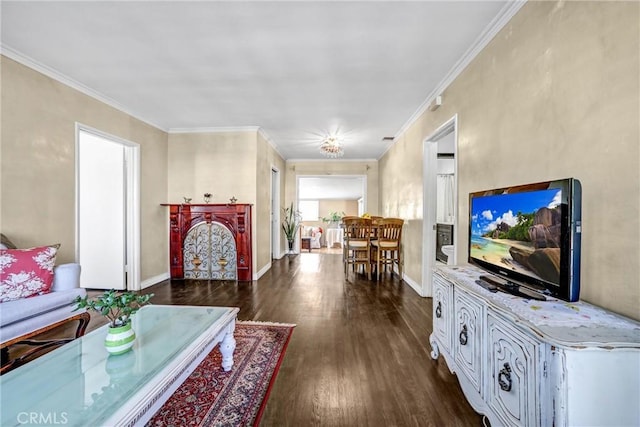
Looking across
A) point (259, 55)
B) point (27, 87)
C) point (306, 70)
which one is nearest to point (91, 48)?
point (27, 87)

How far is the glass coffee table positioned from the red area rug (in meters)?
0.31

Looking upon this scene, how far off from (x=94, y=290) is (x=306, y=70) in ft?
14.0

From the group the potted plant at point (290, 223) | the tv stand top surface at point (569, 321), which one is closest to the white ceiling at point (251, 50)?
the tv stand top surface at point (569, 321)

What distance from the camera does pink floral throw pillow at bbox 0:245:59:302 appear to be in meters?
1.94

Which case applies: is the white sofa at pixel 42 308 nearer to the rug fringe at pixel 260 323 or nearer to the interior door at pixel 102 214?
the rug fringe at pixel 260 323

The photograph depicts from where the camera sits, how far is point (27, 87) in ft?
7.91

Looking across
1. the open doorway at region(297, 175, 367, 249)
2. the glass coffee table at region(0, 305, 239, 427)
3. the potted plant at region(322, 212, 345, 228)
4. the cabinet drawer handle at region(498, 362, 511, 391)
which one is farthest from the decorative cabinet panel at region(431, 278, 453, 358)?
the potted plant at region(322, 212, 345, 228)

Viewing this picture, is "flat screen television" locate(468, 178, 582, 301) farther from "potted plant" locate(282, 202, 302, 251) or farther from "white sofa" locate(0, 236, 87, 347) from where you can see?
"potted plant" locate(282, 202, 302, 251)

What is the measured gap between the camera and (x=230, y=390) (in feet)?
5.43

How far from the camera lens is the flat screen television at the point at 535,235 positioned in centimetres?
103

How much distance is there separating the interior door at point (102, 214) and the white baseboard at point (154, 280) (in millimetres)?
243

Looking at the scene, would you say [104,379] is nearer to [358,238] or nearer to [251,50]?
[251,50]

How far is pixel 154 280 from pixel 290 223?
11.4 feet

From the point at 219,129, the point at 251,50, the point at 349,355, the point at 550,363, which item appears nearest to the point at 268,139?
the point at 219,129
